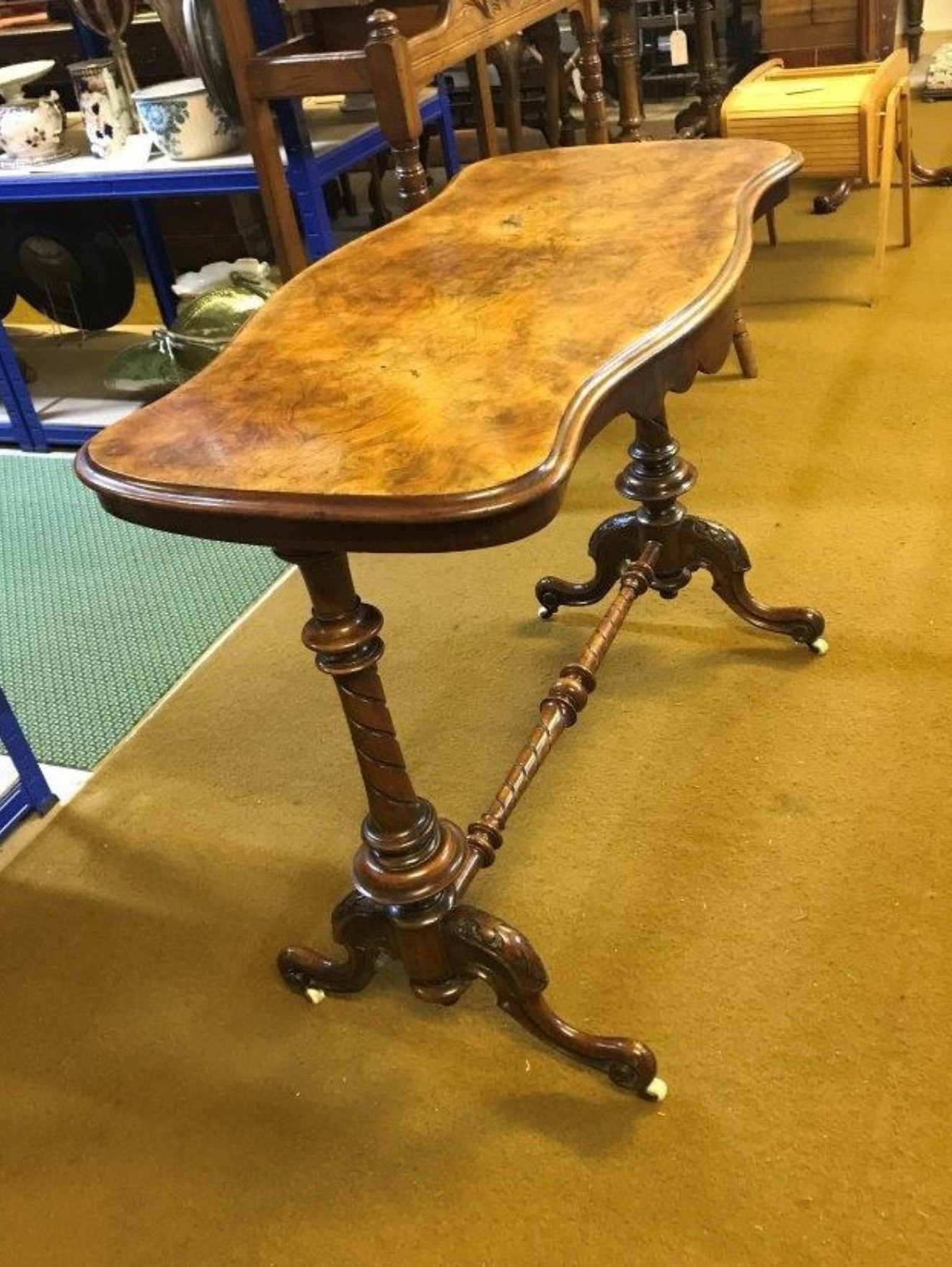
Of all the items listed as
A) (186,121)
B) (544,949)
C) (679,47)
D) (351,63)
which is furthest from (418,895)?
(679,47)

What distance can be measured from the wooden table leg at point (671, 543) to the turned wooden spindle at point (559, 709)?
5 cm

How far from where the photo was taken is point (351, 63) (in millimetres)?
1717

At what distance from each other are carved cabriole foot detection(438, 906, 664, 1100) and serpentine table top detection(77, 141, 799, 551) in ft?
1.61

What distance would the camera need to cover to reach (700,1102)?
1133 millimetres

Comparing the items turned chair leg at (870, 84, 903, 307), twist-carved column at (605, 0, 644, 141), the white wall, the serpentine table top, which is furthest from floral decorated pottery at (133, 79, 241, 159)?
the white wall

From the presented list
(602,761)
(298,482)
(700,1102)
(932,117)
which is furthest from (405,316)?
(932,117)

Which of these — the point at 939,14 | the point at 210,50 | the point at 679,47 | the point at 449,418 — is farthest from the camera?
the point at 939,14

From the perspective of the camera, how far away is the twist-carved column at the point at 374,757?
0.99 m

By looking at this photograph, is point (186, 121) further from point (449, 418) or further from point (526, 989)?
point (526, 989)

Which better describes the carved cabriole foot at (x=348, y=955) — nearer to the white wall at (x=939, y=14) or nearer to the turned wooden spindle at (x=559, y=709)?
the turned wooden spindle at (x=559, y=709)

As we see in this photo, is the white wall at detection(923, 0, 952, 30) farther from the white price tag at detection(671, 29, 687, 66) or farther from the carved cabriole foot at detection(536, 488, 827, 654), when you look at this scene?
the carved cabriole foot at detection(536, 488, 827, 654)

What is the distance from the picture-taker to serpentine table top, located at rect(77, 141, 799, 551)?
81cm

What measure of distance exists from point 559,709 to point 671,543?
418mm

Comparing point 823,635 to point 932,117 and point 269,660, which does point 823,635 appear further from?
point 932,117
